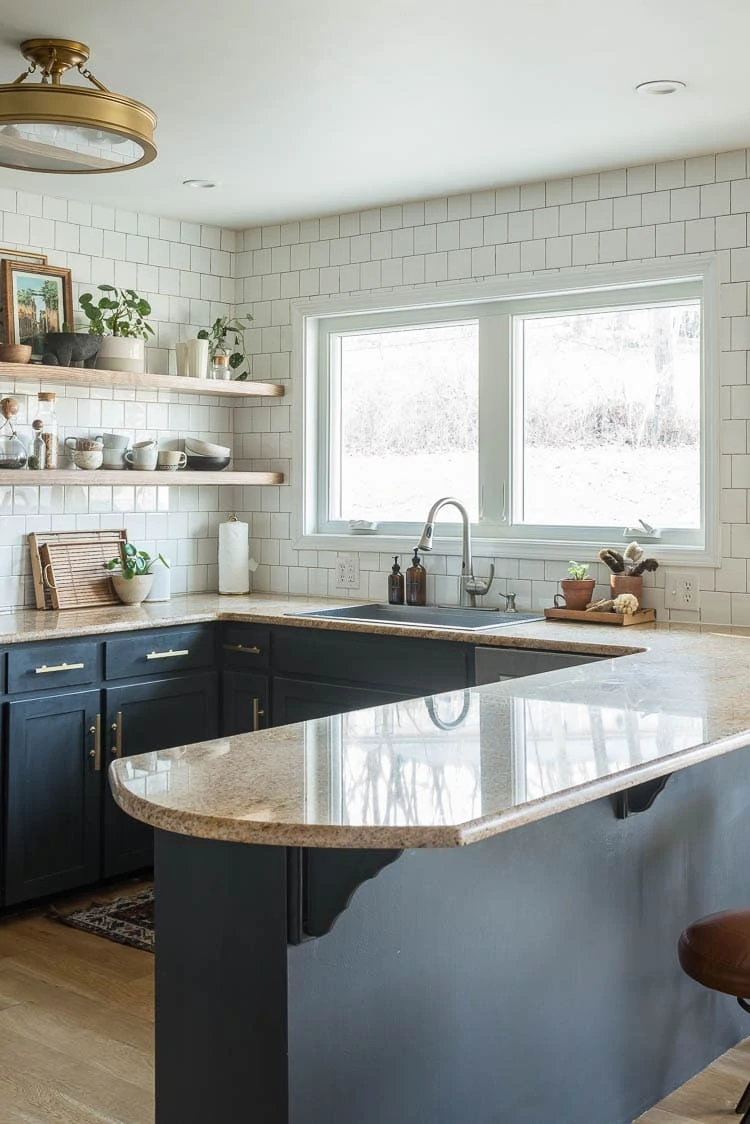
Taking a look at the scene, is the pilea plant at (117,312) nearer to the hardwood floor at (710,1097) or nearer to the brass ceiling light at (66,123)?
the brass ceiling light at (66,123)

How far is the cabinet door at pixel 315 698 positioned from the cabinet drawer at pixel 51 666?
0.68 metres

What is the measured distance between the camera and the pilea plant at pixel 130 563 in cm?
489

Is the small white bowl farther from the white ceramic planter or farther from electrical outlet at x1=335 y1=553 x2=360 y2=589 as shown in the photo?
electrical outlet at x1=335 y1=553 x2=360 y2=589

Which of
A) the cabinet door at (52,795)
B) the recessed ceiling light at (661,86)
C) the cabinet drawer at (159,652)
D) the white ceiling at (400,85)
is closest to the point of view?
the white ceiling at (400,85)

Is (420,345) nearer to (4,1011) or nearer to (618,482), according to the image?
(618,482)

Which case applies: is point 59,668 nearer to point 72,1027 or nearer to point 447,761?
point 72,1027

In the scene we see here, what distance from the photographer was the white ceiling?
2.99 m

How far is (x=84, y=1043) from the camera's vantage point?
3.21 meters

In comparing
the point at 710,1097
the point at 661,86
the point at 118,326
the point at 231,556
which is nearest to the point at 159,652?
the point at 231,556

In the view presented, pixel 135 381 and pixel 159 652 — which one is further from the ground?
pixel 135 381

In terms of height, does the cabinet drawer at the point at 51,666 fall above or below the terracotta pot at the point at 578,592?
below

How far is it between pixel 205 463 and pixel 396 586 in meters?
1.00

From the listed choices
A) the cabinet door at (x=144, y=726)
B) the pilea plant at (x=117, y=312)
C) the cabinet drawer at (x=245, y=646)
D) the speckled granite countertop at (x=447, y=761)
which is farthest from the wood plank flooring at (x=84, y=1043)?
the pilea plant at (x=117, y=312)

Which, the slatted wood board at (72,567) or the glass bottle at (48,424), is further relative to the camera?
the slatted wood board at (72,567)
